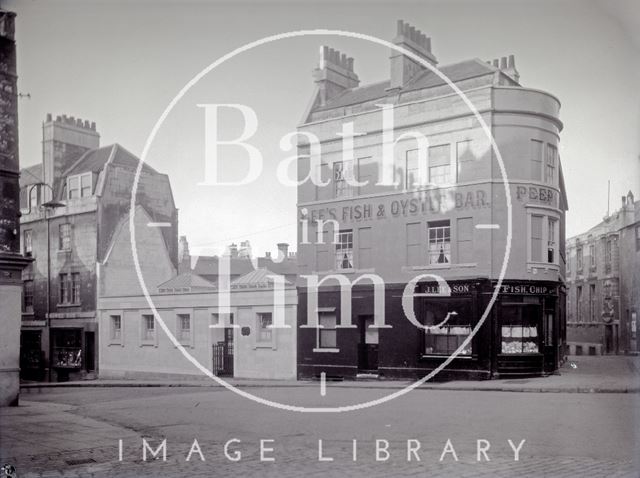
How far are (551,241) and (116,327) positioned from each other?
760 cm

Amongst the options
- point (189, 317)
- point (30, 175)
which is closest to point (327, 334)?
point (189, 317)

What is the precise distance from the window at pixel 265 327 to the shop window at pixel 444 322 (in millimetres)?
3158

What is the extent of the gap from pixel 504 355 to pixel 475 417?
4.99 meters

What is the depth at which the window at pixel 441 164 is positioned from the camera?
11.2m

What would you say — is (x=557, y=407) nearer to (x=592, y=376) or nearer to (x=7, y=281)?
(x=592, y=376)

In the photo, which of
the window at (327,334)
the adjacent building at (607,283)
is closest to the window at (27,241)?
the window at (327,334)

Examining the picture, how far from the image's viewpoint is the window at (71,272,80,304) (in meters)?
9.86

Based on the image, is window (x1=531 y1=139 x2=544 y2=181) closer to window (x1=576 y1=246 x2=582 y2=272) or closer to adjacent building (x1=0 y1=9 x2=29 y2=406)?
window (x1=576 y1=246 x2=582 y2=272)

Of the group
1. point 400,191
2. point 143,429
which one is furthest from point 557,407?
point 143,429

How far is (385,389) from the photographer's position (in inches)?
452

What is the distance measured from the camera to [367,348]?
11945 mm

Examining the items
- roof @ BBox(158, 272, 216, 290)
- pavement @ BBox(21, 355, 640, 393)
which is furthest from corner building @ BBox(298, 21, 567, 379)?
roof @ BBox(158, 272, 216, 290)

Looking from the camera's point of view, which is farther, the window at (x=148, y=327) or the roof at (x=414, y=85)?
the window at (x=148, y=327)

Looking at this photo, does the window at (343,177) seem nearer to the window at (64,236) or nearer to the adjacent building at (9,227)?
the window at (64,236)
